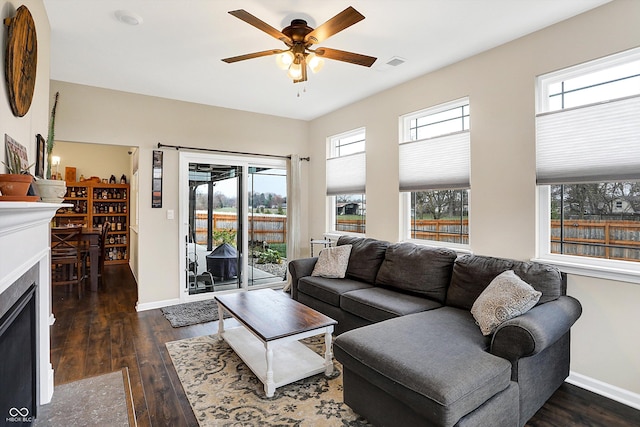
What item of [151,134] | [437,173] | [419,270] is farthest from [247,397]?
[151,134]

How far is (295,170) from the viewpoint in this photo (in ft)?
18.2

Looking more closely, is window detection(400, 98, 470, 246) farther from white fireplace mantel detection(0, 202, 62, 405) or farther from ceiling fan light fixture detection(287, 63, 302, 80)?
white fireplace mantel detection(0, 202, 62, 405)

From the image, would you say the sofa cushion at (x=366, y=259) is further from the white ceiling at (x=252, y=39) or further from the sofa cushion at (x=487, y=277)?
the white ceiling at (x=252, y=39)

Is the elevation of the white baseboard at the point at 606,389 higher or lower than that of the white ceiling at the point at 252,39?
lower

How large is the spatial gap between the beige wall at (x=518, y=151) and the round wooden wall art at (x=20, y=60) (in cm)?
341

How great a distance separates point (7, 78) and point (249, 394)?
237 centimetres

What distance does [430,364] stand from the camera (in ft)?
5.84

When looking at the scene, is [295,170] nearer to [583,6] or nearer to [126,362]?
[126,362]

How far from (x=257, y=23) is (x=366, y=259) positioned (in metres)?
2.59

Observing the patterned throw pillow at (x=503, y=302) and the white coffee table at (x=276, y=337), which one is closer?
the patterned throw pillow at (x=503, y=302)

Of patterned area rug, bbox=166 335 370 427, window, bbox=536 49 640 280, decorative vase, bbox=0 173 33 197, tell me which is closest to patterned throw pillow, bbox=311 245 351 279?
patterned area rug, bbox=166 335 370 427

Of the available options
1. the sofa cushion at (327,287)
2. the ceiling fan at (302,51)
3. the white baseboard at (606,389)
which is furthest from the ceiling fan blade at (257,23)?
the white baseboard at (606,389)

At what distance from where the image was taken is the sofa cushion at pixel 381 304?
110 inches

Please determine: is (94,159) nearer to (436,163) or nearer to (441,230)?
(436,163)
